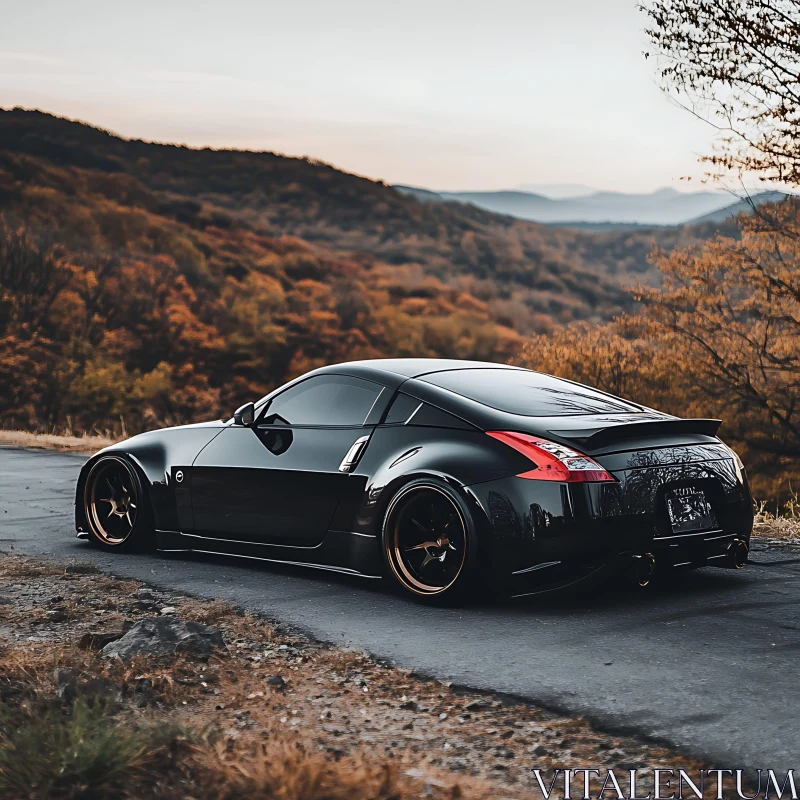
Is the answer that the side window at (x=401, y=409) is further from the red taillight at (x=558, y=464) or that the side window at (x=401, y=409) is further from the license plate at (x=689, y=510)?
the license plate at (x=689, y=510)

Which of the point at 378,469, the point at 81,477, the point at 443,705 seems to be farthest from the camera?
the point at 81,477

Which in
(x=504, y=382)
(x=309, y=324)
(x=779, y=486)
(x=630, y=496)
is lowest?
(x=779, y=486)

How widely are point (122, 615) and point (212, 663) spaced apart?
1264mm

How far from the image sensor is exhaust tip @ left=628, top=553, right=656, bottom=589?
231 inches

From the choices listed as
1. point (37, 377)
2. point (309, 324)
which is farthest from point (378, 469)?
point (309, 324)

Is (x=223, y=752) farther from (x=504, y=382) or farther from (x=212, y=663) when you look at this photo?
(x=504, y=382)

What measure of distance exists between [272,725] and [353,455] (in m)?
2.72

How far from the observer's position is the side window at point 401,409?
6.53 m

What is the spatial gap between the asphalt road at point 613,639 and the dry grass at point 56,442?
9210mm

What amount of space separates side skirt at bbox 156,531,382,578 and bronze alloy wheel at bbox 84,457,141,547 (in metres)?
0.41

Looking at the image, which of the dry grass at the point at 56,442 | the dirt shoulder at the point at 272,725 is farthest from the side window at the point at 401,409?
the dry grass at the point at 56,442

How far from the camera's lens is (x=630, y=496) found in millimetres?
5895
